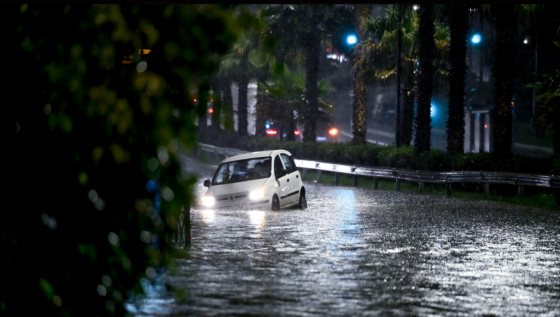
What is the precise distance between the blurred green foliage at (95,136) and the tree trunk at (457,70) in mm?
25351

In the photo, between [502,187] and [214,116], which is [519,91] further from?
[214,116]

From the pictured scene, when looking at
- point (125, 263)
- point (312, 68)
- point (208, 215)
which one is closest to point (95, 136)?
point (125, 263)

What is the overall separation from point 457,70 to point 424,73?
156 centimetres

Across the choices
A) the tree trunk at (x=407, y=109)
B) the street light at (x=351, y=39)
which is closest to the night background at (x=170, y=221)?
the street light at (x=351, y=39)

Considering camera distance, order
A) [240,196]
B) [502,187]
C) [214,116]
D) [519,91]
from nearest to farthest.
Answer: [214,116]
[240,196]
[502,187]
[519,91]

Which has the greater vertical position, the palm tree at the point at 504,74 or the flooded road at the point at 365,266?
the palm tree at the point at 504,74

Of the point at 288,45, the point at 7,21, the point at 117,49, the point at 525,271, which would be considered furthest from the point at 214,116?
the point at 288,45

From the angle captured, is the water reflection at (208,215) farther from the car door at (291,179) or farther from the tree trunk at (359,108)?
the tree trunk at (359,108)

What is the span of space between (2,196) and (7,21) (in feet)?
4.16

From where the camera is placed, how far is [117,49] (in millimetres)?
5738

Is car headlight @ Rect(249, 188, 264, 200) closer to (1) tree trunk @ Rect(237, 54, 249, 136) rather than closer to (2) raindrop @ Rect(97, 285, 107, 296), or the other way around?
(2) raindrop @ Rect(97, 285, 107, 296)

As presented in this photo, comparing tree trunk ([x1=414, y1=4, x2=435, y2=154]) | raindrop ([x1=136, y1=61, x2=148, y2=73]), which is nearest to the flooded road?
raindrop ([x1=136, y1=61, x2=148, y2=73])

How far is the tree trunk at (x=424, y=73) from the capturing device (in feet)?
103

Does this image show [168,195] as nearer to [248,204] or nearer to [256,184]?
[248,204]
